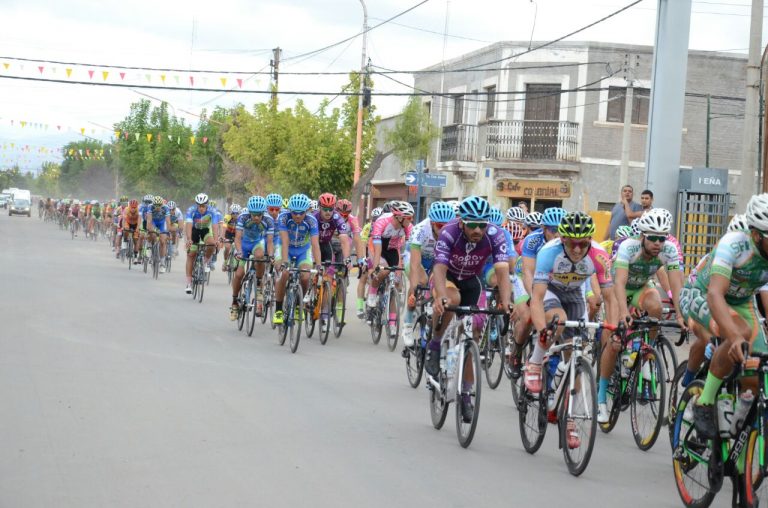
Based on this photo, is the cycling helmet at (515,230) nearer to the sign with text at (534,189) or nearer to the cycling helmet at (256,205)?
the cycling helmet at (256,205)

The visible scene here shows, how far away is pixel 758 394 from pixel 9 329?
1115 centimetres

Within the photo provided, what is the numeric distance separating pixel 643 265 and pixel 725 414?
336 centimetres

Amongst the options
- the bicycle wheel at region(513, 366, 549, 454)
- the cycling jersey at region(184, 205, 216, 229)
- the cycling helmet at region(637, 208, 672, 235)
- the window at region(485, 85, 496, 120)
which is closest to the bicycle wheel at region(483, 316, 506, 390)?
the cycling helmet at region(637, 208, 672, 235)

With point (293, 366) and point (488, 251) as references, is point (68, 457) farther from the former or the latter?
point (293, 366)

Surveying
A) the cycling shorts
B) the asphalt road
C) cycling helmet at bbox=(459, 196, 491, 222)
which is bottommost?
the asphalt road

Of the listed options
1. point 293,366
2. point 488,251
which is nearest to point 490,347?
point 293,366

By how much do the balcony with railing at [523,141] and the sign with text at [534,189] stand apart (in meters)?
0.78

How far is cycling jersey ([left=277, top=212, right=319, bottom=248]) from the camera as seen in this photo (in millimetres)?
14547

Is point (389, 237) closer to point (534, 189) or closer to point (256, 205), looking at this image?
point (256, 205)

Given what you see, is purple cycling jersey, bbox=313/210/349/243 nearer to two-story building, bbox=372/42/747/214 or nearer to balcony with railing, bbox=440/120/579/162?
two-story building, bbox=372/42/747/214

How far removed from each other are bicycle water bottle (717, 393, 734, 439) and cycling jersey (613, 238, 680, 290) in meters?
2.78

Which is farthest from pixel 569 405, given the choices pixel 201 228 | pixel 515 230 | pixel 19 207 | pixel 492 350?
pixel 19 207

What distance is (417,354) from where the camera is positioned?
10.7m

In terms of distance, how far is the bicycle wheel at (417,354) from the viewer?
34.0 ft
